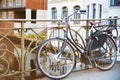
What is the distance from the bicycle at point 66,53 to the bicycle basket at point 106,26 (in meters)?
0.05

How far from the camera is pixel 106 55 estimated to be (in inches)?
159

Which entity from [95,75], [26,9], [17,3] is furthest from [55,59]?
[17,3]

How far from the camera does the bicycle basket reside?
152 inches

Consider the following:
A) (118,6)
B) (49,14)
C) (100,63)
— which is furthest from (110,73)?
(49,14)

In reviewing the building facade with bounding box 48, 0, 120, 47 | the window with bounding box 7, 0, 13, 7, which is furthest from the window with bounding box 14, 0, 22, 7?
the building facade with bounding box 48, 0, 120, 47

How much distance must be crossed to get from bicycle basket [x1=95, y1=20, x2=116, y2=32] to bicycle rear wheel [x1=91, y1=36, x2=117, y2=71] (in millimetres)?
132

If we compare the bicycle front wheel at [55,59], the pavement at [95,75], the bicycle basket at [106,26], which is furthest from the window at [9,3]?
the bicycle front wheel at [55,59]

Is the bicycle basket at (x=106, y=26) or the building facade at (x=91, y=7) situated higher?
the building facade at (x=91, y=7)

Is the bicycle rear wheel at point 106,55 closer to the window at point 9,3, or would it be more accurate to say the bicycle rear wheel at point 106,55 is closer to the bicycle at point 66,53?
the bicycle at point 66,53

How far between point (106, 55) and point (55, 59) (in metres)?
0.97

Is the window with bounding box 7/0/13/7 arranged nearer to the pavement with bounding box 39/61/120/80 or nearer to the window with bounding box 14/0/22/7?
the window with bounding box 14/0/22/7

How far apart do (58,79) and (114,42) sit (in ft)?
3.69

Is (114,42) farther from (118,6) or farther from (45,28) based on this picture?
(118,6)

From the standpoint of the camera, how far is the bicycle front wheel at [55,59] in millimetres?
3275
